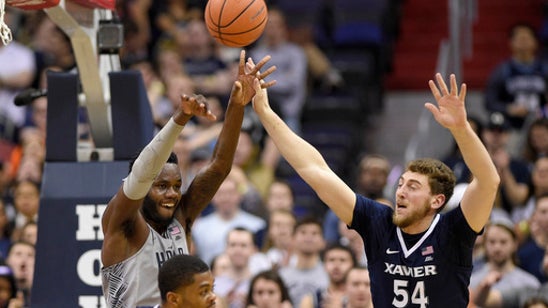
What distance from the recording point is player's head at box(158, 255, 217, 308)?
6.20 metres

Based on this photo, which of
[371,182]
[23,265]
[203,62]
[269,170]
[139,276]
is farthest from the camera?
[203,62]

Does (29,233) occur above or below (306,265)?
above

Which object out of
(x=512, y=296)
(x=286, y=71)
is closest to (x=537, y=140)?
(x=512, y=296)

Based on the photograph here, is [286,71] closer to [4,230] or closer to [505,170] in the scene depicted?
[505,170]

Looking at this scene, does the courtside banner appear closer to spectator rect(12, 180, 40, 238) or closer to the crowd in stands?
the crowd in stands

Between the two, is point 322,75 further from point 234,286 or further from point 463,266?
point 463,266

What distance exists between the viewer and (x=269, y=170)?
44.7 ft

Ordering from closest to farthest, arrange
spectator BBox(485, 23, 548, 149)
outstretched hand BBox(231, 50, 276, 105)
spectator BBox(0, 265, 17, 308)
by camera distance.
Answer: outstretched hand BBox(231, 50, 276, 105), spectator BBox(0, 265, 17, 308), spectator BBox(485, 23, 548, 149)

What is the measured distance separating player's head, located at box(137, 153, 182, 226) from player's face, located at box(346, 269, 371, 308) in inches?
117

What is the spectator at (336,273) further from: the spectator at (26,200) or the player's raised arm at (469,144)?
the player's raised arm at (469,144)

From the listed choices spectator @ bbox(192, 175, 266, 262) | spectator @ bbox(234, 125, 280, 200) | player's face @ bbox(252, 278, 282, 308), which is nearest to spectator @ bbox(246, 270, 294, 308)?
player's face @ bbox(252, 278, 282, 308)

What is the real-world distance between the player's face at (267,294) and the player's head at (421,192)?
3.29 m

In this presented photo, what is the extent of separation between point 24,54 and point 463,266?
30.4ft

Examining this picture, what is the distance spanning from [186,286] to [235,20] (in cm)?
221
